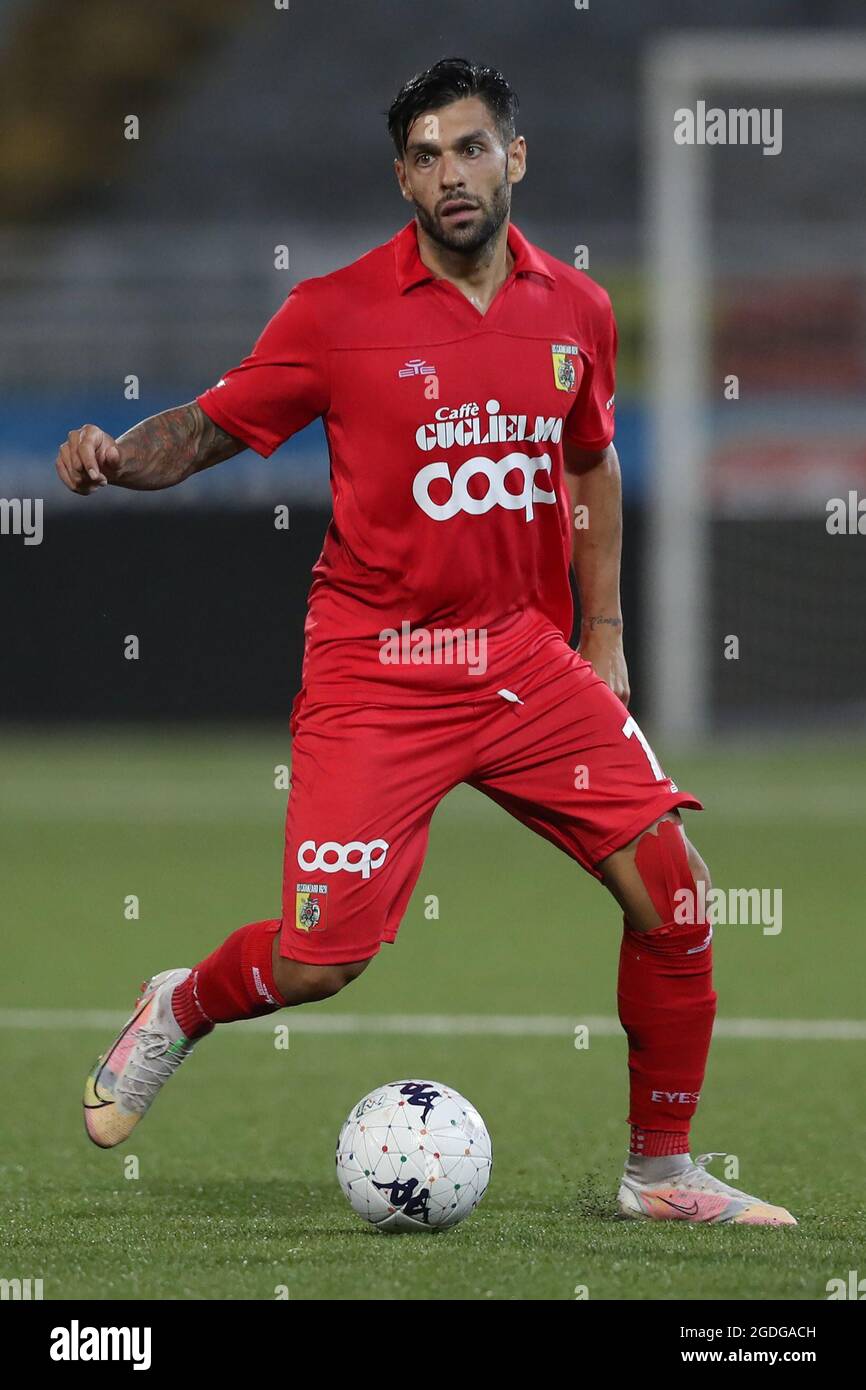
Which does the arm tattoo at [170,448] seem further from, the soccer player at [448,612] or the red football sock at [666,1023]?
the red football sock at [666,1023]

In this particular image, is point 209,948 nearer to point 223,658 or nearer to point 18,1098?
point 18,1098

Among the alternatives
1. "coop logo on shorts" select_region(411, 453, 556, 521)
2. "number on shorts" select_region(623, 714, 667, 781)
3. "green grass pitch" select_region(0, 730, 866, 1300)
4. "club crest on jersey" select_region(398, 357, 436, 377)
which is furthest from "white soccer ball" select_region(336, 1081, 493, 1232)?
"club crest on jersey" select_region(398, 357, 436, 377)

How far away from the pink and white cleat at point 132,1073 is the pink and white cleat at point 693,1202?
970mm

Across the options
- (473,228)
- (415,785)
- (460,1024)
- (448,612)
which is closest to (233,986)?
(415,785)

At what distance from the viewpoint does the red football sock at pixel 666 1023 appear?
4.53m

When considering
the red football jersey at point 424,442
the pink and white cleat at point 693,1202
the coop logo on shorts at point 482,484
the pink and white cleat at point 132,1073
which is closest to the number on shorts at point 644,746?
the red football jersey at point 424,442

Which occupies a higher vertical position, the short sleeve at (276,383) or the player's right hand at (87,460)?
the short sleeve at (276,383)

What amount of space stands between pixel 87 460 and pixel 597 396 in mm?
1132

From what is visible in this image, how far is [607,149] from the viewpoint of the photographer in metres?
20.3

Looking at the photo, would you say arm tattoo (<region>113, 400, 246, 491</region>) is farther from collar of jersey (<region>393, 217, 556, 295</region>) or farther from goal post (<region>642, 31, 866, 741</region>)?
goal post (<region>642, 31, 866, 741</region>)

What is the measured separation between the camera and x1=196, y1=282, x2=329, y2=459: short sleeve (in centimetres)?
443

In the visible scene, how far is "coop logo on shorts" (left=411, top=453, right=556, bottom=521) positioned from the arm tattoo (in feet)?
1.22

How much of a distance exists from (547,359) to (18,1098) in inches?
93.0

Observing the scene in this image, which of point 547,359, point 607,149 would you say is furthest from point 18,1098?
point 607,149
